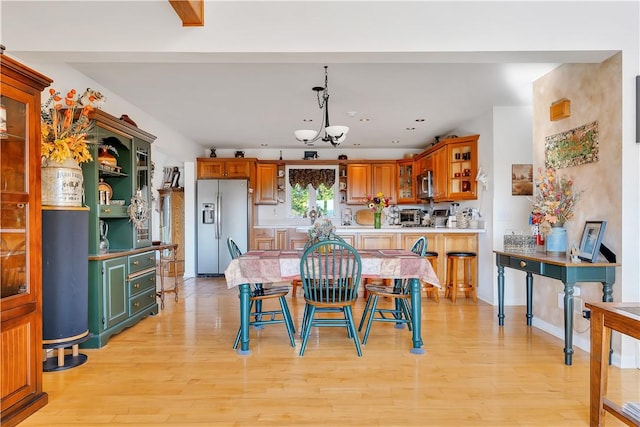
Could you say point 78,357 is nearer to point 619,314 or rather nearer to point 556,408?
point 556,408

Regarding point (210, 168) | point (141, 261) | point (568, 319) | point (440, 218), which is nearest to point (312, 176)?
point (210, 168)

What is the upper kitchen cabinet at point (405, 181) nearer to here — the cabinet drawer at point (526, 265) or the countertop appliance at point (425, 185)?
the countertop appliance at point (425, 185)

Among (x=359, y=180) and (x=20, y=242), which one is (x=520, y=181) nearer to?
(x=359, y=180)

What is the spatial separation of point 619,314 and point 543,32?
6.67 ft

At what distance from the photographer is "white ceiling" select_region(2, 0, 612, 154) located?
9.04 feet

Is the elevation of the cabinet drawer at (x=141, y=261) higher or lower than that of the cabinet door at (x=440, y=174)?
lower

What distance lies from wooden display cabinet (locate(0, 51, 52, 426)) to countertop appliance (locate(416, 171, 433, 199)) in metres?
5.47

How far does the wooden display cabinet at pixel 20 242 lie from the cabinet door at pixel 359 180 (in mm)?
5880

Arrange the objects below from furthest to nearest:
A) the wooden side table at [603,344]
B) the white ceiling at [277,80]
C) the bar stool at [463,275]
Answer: the bar stool at [463,275] → the white ceiling at [277,80] → the wooden side table at [603,344]

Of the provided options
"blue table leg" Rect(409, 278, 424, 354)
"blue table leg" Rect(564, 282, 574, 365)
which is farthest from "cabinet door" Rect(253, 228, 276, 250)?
"blue table leg" Rect(564, 282, 574, 365)

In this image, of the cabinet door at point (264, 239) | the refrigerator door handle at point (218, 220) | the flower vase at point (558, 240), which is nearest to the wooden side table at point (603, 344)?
the flower vase at point (558, 240)

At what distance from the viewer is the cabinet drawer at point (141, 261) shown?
147 inches

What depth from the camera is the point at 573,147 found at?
336cm

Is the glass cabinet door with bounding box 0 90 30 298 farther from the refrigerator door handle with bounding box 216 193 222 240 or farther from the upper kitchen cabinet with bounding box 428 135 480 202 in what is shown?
the upper kitchen cabinet with bounding box 428 135 480 202
